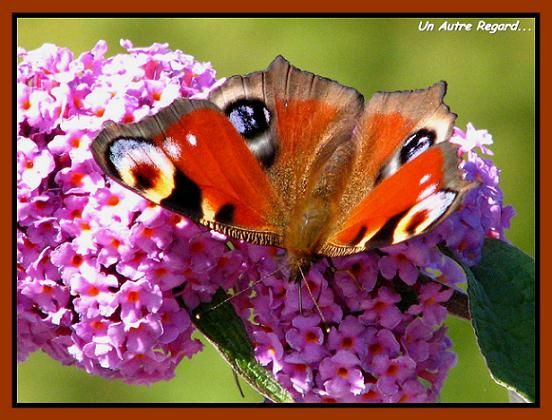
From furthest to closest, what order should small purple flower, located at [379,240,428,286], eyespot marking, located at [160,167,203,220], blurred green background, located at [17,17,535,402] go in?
1. blurred green background, located at [17,17,535,402]
2. small purple flower, located at [379,240,428,286]
3. eyespot marking, located at [160,167,203,220]

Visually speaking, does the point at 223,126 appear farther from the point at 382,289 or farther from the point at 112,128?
the point at 382,289

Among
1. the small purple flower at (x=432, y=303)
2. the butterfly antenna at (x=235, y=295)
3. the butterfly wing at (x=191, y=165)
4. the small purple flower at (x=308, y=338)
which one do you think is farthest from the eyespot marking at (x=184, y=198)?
the small purple flower at (x=432, y=303)

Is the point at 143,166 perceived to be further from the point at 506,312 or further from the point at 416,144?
the point at 506,312

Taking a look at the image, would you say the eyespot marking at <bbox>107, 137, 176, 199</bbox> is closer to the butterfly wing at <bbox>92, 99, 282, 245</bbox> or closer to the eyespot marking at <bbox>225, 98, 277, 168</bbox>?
the butterfly wing at <bbox>92, 99, 282, 245</bbox>

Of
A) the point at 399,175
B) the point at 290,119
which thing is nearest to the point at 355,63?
the point at 290,119

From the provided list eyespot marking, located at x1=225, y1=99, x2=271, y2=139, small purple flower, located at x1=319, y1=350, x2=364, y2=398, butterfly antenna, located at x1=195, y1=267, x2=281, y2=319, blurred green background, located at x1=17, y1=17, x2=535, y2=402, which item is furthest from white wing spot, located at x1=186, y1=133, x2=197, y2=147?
blurred green background, located at x1=17, y1=17, x2=535, y2=402

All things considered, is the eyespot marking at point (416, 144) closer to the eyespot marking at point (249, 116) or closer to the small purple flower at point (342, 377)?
the eyespot marking at point (249, 116)
